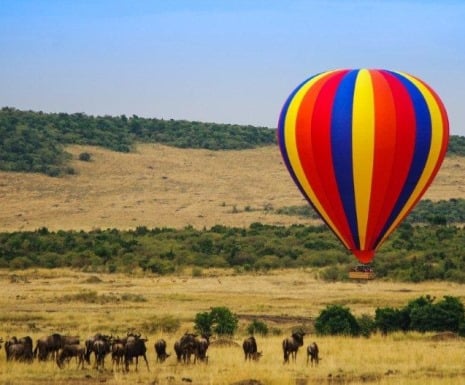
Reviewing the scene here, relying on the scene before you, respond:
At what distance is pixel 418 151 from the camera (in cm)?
3512

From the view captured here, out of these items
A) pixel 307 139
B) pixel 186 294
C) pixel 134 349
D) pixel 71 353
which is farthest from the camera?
pixel 186 294

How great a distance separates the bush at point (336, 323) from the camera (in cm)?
3316

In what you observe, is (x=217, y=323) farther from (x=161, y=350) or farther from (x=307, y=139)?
(x=161, y=350)

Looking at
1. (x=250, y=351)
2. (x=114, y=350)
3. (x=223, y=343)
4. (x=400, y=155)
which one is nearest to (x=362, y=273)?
(x=400, y=155)

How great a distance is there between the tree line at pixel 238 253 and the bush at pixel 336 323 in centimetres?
1897

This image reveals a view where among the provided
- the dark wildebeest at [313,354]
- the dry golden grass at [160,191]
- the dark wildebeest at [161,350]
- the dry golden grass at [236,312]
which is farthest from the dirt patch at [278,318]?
the dry golden grass at [160,191]

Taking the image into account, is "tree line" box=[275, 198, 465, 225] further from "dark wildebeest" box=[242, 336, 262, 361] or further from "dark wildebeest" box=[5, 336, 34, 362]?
"dark wildebeest" box=[5, 336, 34, 362]

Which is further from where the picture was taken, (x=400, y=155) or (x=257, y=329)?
(x=400, y=155)

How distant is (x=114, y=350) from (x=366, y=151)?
40.0ft

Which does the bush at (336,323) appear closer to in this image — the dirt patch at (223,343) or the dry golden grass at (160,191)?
the dirt patch at (223,343)

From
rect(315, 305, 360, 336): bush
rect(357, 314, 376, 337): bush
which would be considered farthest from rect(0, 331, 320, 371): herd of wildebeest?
rect(357, 314, 376, 337): bush

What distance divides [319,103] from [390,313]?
20.7ft

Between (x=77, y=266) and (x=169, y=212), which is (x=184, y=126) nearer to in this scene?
(x=169, y=212)

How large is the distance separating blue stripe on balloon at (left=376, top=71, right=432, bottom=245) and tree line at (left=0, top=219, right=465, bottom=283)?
676 inches
